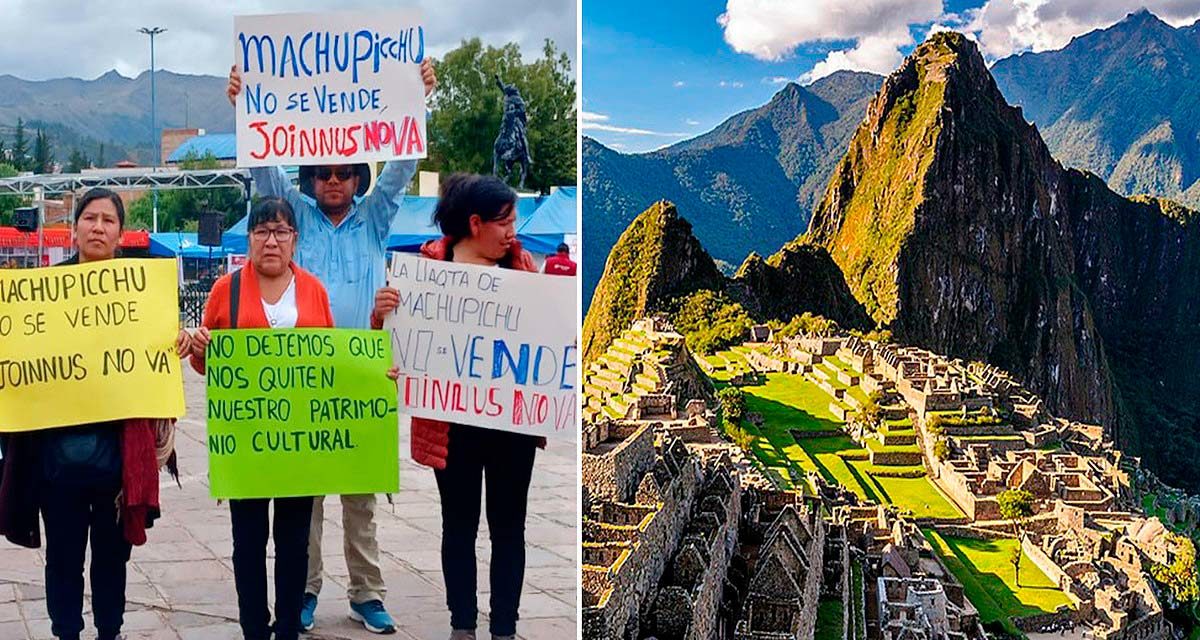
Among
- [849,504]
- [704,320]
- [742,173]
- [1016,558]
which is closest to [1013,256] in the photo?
[1016,558]

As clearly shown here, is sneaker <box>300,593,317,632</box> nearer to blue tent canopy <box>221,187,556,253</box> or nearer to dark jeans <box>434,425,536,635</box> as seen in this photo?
dark jeans <box>434,425,536,635</box>

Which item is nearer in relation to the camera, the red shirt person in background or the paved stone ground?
the red shirt person in background

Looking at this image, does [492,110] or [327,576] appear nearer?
[327,576]

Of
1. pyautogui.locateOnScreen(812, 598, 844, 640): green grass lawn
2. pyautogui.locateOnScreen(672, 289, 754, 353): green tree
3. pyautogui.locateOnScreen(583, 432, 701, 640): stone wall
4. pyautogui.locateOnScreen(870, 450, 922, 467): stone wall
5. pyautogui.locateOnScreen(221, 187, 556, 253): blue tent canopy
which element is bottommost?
pyautogui.locateOnScreen(812, 598, 844, 640): green grass lawn

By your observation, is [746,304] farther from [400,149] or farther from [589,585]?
[400,149]

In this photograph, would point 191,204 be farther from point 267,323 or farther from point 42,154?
point 267,323

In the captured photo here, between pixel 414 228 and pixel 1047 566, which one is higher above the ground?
pixel 414 228

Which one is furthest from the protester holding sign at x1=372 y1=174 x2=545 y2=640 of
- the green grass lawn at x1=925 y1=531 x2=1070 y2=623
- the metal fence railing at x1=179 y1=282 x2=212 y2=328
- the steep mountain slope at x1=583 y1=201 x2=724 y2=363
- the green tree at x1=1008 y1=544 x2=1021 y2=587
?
the green tree at x1=1008 y1=544 x2=1021 y2=587
